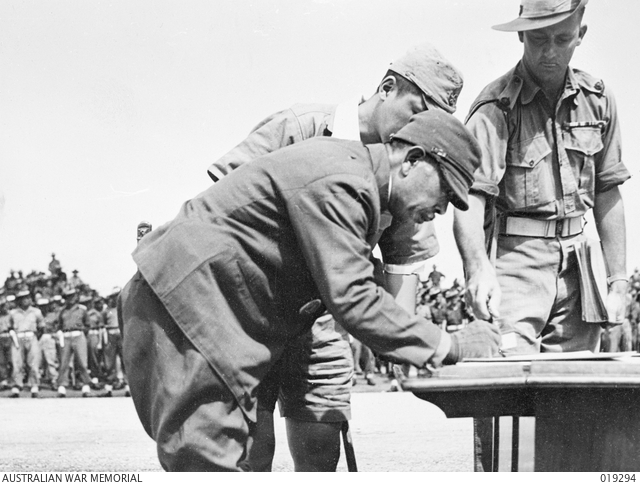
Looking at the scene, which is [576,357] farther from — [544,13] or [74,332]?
[74,332]

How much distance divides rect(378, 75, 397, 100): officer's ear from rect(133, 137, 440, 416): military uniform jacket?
1.13 meters

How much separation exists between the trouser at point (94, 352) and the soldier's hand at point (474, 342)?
13.5 meters

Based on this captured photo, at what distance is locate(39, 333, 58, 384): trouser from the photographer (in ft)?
52.2

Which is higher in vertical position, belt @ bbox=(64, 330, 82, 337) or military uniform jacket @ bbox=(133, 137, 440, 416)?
military uniform jacket @ bbox=(133, 137, 440, 416)

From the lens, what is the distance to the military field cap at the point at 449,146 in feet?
10.5

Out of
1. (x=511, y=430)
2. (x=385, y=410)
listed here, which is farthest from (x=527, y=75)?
(x=385, y=410)

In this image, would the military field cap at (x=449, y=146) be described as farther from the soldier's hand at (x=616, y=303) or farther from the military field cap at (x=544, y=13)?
the soldier's hand at (x=616, y=303)

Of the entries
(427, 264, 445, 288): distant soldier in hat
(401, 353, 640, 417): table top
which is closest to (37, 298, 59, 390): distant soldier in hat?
(427, 264, 445, 288): distant soldier in hat

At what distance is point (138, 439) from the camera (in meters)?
8.33

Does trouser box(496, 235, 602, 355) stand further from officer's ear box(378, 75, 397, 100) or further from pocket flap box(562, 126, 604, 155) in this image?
officer's ear box(378, 75, 397, 100)

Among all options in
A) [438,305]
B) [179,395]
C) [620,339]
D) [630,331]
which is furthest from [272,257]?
[630,331]

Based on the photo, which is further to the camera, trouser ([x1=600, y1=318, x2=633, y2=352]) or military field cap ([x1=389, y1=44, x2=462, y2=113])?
trouser ([x1=600, y1=318, x2=633, y2=352])

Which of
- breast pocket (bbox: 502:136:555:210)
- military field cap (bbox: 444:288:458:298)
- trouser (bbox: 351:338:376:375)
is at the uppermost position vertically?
breast pocket (bbox: 502:136:555:210)

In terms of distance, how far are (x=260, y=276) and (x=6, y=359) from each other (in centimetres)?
1358
